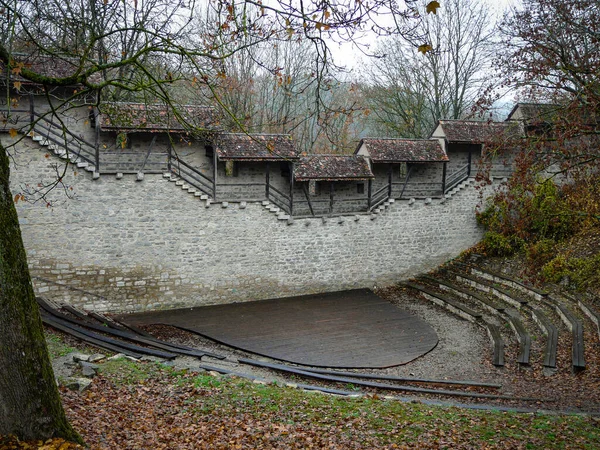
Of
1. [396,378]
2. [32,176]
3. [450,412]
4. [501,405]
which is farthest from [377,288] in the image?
[32,176]

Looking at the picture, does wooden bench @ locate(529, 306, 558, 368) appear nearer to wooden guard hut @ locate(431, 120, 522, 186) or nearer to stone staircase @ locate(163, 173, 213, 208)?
wooden guard hut @ locate(431, 120, 522, 186)

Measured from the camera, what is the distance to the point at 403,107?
24953 mm

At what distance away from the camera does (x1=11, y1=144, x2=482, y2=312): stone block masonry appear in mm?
13359

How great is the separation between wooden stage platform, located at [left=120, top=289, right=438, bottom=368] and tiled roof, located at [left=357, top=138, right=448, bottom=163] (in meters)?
4.88

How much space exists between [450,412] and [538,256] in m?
10.3

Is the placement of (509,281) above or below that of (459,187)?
below

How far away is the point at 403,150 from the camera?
57.2 feet

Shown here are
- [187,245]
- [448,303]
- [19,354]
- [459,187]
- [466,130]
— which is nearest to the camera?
[19,354]

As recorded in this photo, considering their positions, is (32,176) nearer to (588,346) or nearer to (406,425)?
(406,425)

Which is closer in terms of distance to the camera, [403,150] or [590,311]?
[590,311]

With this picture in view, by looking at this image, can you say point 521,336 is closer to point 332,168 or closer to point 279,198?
point 332,168

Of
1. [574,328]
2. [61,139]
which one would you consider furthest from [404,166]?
[61,139]

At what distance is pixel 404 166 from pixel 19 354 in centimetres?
1570

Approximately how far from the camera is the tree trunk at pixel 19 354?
4.72 m
